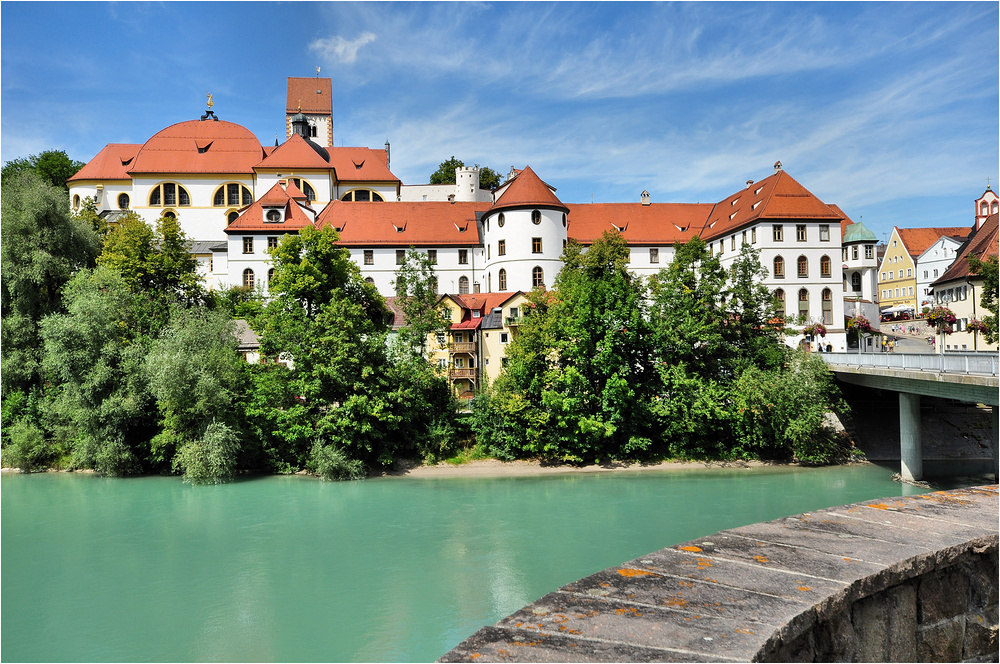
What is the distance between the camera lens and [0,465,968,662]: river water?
13664mm

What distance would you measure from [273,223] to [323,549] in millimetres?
35933

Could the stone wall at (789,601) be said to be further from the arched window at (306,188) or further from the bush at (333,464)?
the arched window at (306,188)

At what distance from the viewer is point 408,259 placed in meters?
50.1

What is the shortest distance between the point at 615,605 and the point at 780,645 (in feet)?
2.12

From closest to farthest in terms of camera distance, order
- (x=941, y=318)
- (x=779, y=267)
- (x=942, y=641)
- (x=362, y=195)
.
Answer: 1. (x=942, y=641)
2. (x=941, y=318)
3. (x=779, y=267)
4. (x=362, y=195)

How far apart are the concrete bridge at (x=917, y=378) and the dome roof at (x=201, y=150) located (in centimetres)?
5084

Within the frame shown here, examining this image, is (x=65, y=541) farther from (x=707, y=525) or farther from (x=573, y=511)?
(x=707, y=525)

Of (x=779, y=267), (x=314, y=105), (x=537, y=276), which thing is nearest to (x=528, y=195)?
(x=537, y=276)

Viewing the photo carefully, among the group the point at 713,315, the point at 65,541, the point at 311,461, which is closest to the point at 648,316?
the point at 713,315

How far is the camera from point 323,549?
62.6 ft

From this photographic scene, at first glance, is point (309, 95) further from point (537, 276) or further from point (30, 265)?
point (30, 265)

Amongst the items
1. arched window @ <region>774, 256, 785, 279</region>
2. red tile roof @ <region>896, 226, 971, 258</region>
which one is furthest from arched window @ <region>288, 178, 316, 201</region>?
red tile roof @ <region>896, 226, 971, 258</region>

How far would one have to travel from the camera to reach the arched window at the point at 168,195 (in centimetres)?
6066

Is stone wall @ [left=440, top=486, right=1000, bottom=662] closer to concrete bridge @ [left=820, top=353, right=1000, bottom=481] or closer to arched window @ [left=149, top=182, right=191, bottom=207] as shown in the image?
concrete bridge @ [left=820, top=353, right=1000, bottom=481]
